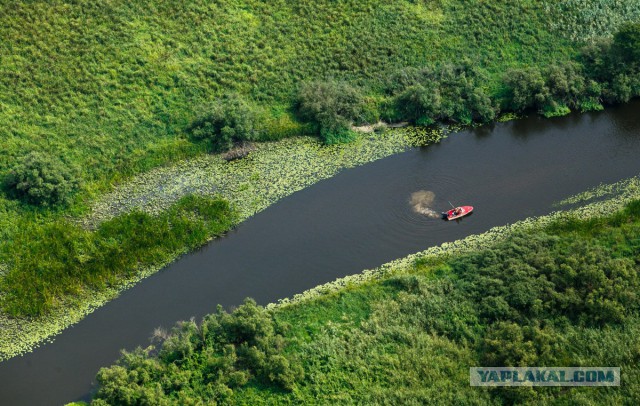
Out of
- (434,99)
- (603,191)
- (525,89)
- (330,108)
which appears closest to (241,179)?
(330,108)

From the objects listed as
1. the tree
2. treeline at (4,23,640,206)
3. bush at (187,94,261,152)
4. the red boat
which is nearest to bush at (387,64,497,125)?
treeline at (4,23,640,206)

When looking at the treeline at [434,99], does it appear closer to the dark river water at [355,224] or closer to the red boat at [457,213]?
the dark river water at [355,224]

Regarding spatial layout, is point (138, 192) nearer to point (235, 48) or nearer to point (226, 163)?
point (226, 163)

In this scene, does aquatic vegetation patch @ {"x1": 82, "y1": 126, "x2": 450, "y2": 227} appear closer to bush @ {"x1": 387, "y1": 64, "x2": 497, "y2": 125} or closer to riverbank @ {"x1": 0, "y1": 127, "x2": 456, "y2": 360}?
riverbank @ {"x1": 0, "y1": 127, "x2": 456, "y2": 360}

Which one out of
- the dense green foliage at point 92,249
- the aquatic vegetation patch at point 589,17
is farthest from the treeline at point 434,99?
the dense green foliage at point 92,249

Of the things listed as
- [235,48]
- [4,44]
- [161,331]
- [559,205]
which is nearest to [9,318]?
[161,331]

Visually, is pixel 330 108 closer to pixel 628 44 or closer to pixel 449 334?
pixel 449 334

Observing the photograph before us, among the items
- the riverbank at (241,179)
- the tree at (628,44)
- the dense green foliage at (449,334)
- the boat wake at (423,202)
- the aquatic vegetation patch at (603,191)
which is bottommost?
the dense green foliage at (449,334)
